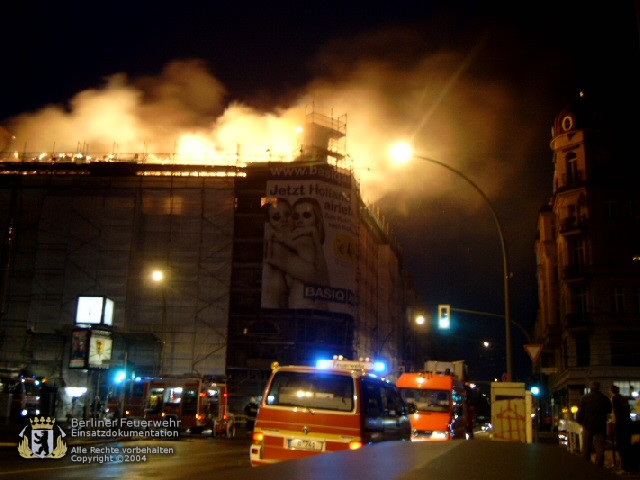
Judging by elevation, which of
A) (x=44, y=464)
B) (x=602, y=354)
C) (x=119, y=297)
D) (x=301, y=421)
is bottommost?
(x=44, y=464)

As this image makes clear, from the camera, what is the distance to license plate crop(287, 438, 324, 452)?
1070 centimetres

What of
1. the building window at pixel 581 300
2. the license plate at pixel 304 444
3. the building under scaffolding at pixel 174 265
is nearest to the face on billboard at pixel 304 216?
the building under scaffolding at pixel 174 265

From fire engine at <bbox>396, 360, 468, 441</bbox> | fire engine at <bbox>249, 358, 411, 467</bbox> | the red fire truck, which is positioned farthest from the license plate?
the red fire truck

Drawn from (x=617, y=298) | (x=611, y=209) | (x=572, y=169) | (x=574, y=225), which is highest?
(x=572, y=169)

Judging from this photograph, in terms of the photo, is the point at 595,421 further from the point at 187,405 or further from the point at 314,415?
the point at 187,405

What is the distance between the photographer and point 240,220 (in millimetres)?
49406

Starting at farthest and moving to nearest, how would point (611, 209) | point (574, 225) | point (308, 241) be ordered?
point (574, 225) → point (611, 209) → point (308, 241)

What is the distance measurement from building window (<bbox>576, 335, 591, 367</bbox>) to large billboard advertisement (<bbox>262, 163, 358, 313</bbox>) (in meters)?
15.8

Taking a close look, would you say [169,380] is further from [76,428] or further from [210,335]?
[210,335]

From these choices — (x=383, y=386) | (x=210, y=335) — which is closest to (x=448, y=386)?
(x=383, y=386)

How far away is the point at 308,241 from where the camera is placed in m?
46.9

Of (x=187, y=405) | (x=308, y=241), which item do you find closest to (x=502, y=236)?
(x=187, y=405)

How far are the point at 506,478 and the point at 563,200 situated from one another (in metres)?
50.6

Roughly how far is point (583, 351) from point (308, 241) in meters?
20.3
